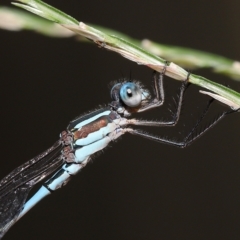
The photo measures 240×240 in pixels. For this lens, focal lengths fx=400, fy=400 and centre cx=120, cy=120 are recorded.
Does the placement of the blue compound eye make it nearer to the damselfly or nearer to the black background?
the damselfly

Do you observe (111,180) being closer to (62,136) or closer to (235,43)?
(235,43)

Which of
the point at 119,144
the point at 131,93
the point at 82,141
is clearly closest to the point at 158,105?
the point at 131,93

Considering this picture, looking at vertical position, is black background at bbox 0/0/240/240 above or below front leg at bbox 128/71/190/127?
above

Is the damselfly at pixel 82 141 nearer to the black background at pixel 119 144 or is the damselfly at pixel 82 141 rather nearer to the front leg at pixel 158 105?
the front leg at pixel 158 105

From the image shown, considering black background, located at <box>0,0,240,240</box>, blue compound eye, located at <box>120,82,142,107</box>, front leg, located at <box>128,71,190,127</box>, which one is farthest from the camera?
black background, located at <box>0,0,240,240</box>

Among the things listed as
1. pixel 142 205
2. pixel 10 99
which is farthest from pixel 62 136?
pixel 142 205

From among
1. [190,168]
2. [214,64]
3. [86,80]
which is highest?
[86,80]

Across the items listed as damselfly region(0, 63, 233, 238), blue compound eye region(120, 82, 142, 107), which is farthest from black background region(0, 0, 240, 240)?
blue compound eye region(120, 82, 142, 107)
